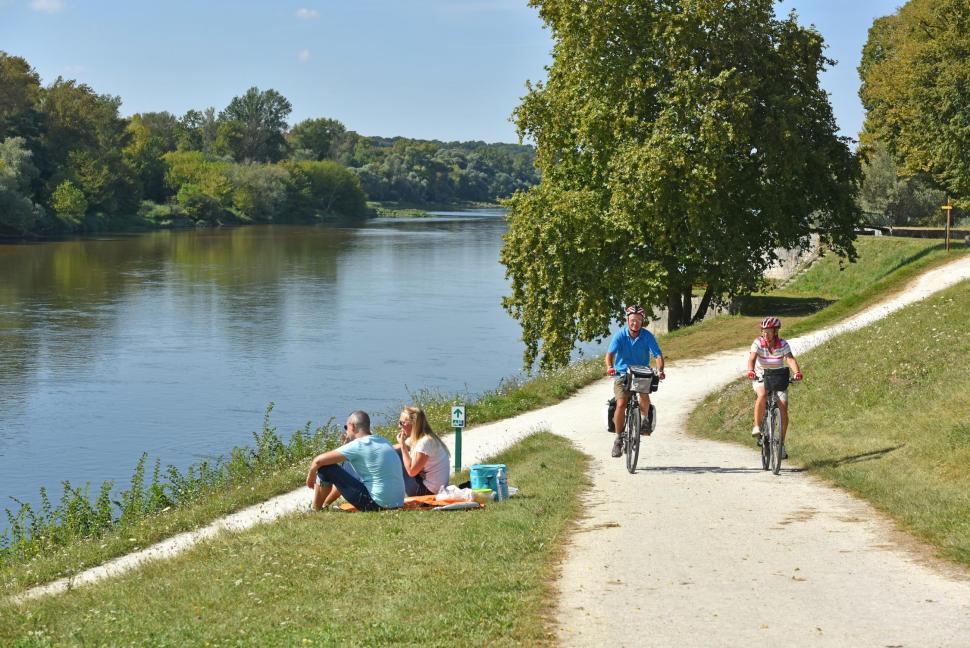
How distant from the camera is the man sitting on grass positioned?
12.3 metres

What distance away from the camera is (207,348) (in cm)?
4141

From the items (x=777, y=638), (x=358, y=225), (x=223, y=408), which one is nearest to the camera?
(x=777, y=638)

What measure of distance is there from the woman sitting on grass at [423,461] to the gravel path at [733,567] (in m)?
1.59

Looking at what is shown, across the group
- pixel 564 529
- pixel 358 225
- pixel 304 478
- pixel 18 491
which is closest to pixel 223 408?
pixel 18 491

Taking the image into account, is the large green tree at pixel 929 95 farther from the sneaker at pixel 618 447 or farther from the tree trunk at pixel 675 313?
the sneaker at pixel 618 447

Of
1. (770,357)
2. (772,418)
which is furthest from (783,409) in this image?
(770,357)

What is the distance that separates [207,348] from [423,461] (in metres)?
29.6

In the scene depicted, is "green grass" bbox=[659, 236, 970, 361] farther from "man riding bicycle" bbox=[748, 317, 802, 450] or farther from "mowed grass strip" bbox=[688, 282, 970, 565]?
"man riding bicycle" bbox=[748, 317, 802, 450]

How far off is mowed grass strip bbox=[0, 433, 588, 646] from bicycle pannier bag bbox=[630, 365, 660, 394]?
2906mm

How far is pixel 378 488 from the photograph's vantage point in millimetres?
12445

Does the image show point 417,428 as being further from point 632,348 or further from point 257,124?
point 257,124

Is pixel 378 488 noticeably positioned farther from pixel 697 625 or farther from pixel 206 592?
pixel 697 625

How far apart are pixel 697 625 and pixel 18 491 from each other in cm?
1819

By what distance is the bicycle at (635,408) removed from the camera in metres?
14.7
